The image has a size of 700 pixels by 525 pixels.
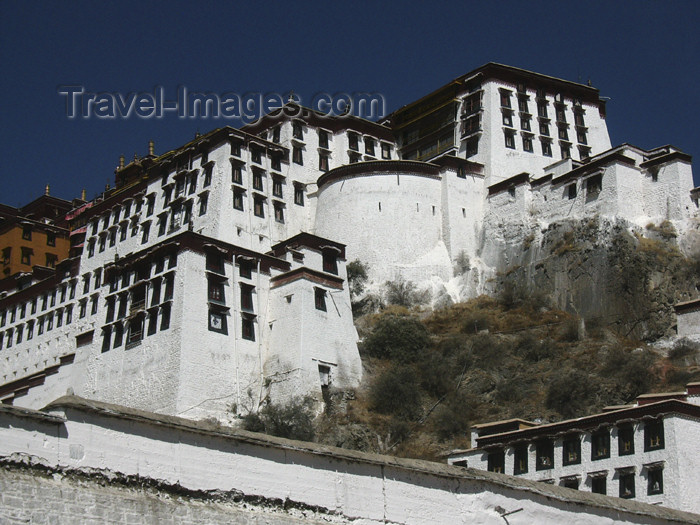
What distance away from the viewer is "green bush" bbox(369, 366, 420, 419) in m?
43.5

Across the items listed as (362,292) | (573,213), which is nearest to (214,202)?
(362,292)

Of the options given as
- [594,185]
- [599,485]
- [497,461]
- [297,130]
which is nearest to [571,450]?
[599,485]

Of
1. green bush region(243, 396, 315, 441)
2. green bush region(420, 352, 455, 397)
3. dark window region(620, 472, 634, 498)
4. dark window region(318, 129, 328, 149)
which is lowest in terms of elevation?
dark window region(620, 472, 634, 498)

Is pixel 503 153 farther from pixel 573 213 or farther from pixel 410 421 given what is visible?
pixel 410 421

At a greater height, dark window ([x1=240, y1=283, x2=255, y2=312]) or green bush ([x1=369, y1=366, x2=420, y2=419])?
dark window ([x1=240, y1=283, x2=255, y2=312])

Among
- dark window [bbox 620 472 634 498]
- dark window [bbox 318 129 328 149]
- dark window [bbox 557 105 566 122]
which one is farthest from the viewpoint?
dark window [bbox 557 105 566 122]

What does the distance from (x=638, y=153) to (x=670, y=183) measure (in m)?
3.81

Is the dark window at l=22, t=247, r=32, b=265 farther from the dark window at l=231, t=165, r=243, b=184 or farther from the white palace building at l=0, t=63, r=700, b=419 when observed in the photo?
the dark window at l=231, t=165, r=243, b=184

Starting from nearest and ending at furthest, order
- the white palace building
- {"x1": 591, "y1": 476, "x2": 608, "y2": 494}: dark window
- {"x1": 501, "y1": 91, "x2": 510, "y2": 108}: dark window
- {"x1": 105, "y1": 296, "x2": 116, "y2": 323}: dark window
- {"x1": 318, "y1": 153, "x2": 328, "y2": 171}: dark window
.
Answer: {"x1": 591, "y1": 476, "x2": 608, "y2": 494}: dark window
the white palace building
{"x1": 105, "y1": 296, "x2": 116, "y2": 323}: dark window
{"x1": 318, "y1": 153, "x2": 328, "y2": 171}: dark window
{"x1": 501, "y1": 91, "x2": 510, "y2": 108}: dark window

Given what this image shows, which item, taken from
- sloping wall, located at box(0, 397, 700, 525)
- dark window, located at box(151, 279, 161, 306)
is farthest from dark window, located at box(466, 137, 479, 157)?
sloping wall, located at box(0, 397, 700, 525)

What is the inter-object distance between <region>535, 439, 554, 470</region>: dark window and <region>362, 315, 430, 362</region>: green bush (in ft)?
48.1

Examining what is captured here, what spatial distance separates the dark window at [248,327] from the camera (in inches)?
1791

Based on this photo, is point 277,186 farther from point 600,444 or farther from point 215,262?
point 600,444

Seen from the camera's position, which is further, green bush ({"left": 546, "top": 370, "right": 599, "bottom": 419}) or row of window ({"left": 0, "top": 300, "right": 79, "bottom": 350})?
row of window ({"left": 0, "top": 300, "right": 79, "bottom": 350})
